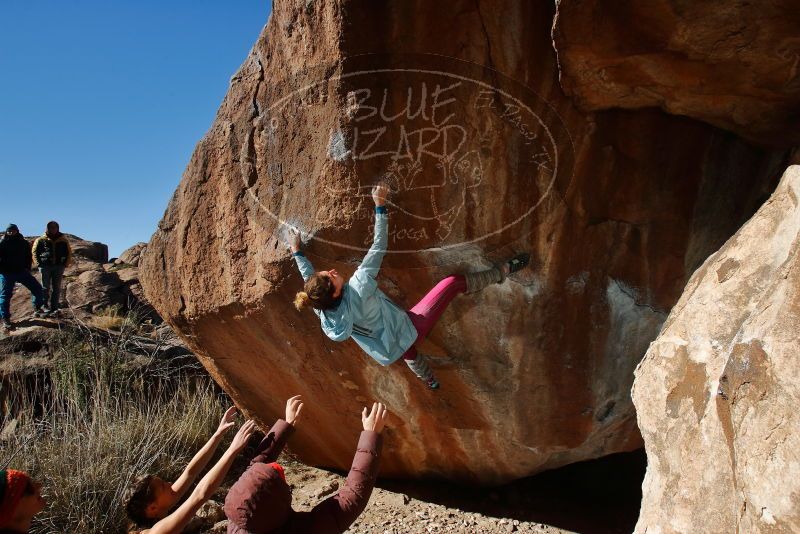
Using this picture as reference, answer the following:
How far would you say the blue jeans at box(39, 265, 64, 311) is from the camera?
7.58m

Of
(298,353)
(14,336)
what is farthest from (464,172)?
(14,336)

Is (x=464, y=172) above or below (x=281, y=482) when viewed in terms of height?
above

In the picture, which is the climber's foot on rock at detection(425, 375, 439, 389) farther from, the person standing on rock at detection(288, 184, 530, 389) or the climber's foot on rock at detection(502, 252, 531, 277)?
the climber's foot on rock at detection(502, 252, 531, 277)

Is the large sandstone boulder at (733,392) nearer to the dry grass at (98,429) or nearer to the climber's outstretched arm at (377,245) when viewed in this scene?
the climber's outstretched arm at (377,245)

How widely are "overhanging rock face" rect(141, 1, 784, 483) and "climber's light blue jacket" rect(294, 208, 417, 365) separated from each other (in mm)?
273

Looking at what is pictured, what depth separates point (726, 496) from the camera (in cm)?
217

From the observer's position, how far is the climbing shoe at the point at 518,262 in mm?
3572

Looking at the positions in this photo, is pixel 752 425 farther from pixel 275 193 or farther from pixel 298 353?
pixel 298 353

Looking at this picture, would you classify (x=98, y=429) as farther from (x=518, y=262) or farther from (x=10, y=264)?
(x=518, y=262)

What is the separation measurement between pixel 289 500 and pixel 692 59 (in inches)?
107

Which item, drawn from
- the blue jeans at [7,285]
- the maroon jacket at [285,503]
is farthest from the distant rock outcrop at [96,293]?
the maroon jacket at [285,503]

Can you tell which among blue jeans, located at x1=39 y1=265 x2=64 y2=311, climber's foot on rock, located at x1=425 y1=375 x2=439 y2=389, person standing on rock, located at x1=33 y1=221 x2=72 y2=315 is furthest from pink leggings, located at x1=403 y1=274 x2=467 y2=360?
blue jeans, located at x1=39 y1=265 x2=64 y2=311

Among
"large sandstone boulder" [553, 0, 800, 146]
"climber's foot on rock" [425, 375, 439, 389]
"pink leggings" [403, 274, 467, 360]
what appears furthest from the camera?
"climber's foot on rock" [425, 375, 439, 389]

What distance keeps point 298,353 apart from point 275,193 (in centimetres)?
122
